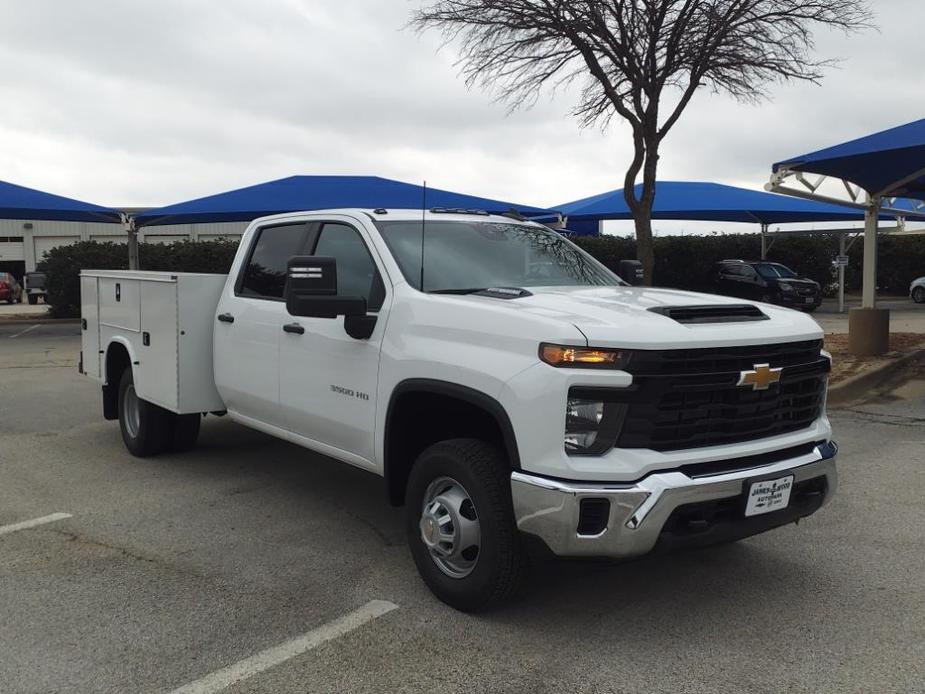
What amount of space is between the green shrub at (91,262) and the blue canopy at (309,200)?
11.8 feet

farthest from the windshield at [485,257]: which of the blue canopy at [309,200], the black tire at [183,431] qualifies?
the blue canopy at [309,200]

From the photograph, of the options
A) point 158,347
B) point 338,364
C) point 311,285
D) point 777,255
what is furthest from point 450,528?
point 777,255

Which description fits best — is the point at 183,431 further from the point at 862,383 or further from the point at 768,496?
the point at 862,383

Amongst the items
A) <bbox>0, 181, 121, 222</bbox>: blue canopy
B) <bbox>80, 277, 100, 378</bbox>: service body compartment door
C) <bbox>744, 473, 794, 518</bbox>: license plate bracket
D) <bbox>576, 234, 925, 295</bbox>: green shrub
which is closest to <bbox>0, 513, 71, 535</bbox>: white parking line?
<bbox>80, 277, 100, 378</bbox>: service body compartment door

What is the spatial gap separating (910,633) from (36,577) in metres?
4.14

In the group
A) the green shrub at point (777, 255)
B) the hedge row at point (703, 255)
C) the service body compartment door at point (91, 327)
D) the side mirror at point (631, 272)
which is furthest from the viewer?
the green shrub at point (777, 255)

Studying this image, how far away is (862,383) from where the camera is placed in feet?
34.3

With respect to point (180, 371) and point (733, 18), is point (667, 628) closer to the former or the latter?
point (180, 371)

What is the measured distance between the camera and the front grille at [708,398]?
341 cm

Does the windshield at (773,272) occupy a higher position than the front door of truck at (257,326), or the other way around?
the windshield at (773,272)

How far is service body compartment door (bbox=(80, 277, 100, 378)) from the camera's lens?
24.1 feet

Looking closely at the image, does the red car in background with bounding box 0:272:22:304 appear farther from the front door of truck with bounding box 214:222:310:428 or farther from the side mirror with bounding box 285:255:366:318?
the side mirror with bounding box 285:255:366:318

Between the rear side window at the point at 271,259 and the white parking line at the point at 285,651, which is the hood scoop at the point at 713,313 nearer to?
the white parking line at the point at 285,651

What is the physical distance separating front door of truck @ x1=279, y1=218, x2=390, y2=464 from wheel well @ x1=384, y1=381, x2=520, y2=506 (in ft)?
0.55
